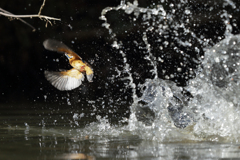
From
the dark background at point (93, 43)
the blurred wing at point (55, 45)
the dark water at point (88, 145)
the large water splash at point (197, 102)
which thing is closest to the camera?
the dark water at point (88, 145)

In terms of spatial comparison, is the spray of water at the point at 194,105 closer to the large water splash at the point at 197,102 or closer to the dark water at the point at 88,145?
the large water splash at the point at 197,102

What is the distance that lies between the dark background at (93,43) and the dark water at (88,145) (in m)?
3.68

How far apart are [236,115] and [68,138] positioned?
1.42m

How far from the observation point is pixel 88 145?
307 cm

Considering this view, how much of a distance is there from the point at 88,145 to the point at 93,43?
6.26 meters

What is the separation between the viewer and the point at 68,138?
3.45 metres

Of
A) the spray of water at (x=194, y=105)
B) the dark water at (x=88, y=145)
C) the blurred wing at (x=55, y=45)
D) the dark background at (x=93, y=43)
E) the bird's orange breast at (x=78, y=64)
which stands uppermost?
the dark background at (x=93, y=43)

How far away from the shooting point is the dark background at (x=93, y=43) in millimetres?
8320

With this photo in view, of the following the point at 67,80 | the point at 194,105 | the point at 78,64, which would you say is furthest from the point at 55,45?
the point at 194,105

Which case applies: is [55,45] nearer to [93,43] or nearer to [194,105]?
[194,105]

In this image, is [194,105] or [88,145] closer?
[88,145]

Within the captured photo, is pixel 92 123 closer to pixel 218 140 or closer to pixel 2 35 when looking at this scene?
pixel 218 140

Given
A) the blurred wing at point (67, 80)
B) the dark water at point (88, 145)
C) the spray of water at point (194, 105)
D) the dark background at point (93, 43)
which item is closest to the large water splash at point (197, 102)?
the spray of water at point (194, 105)

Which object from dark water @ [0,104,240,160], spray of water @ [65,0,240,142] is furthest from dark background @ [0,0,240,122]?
dark water @ [0,104,240,160]
